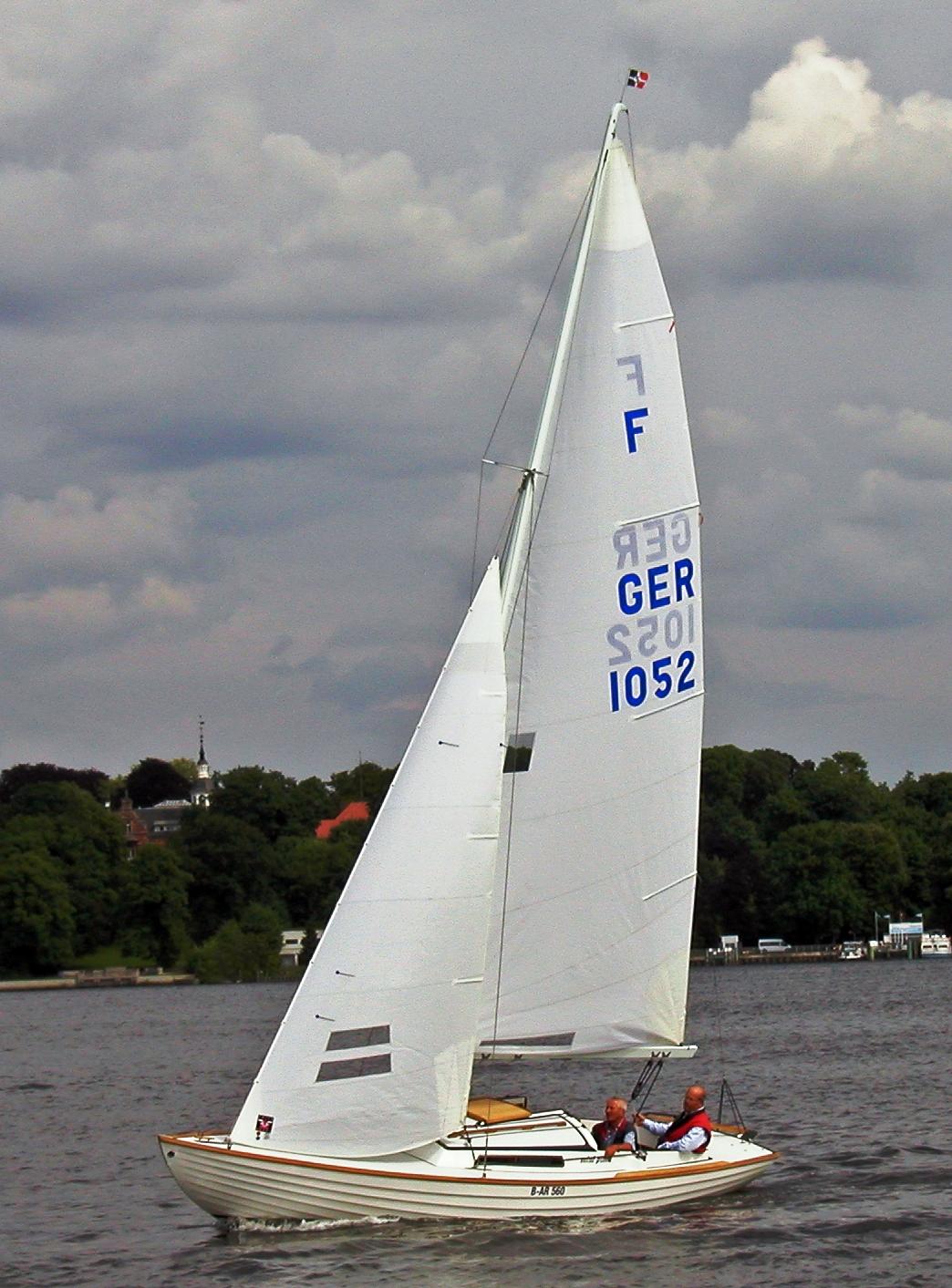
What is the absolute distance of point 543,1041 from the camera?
24469 mm

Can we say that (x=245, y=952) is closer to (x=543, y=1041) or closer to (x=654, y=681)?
(x=543, y=1041)

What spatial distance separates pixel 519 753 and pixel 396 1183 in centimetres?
490

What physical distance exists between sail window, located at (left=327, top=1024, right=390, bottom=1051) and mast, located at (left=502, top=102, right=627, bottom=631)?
4.60 metres

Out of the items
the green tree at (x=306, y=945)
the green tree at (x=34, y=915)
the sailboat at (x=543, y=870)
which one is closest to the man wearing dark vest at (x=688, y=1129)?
the sailboat at (x=543, y=870)

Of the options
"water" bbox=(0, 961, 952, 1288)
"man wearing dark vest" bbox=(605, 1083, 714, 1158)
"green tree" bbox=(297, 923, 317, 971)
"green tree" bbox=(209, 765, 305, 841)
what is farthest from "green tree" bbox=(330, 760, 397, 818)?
"man wearing dark vest" bbox=(605, 1083, 714, 1158)

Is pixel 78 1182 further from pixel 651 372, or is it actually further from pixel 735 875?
pixel 735 875

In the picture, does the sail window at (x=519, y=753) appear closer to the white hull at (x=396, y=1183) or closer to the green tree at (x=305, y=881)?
the white hull at (x=396, y=1183)

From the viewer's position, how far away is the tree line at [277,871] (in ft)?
415

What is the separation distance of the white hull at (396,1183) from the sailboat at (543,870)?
28 millimetres

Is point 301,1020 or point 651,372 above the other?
point 651,372

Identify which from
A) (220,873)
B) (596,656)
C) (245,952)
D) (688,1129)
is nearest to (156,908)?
(220,873)

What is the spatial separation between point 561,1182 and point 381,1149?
1991 millimetres

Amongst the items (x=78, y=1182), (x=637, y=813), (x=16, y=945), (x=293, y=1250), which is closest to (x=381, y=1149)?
(x=293, y=1250)

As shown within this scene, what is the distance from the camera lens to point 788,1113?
39.5 m
